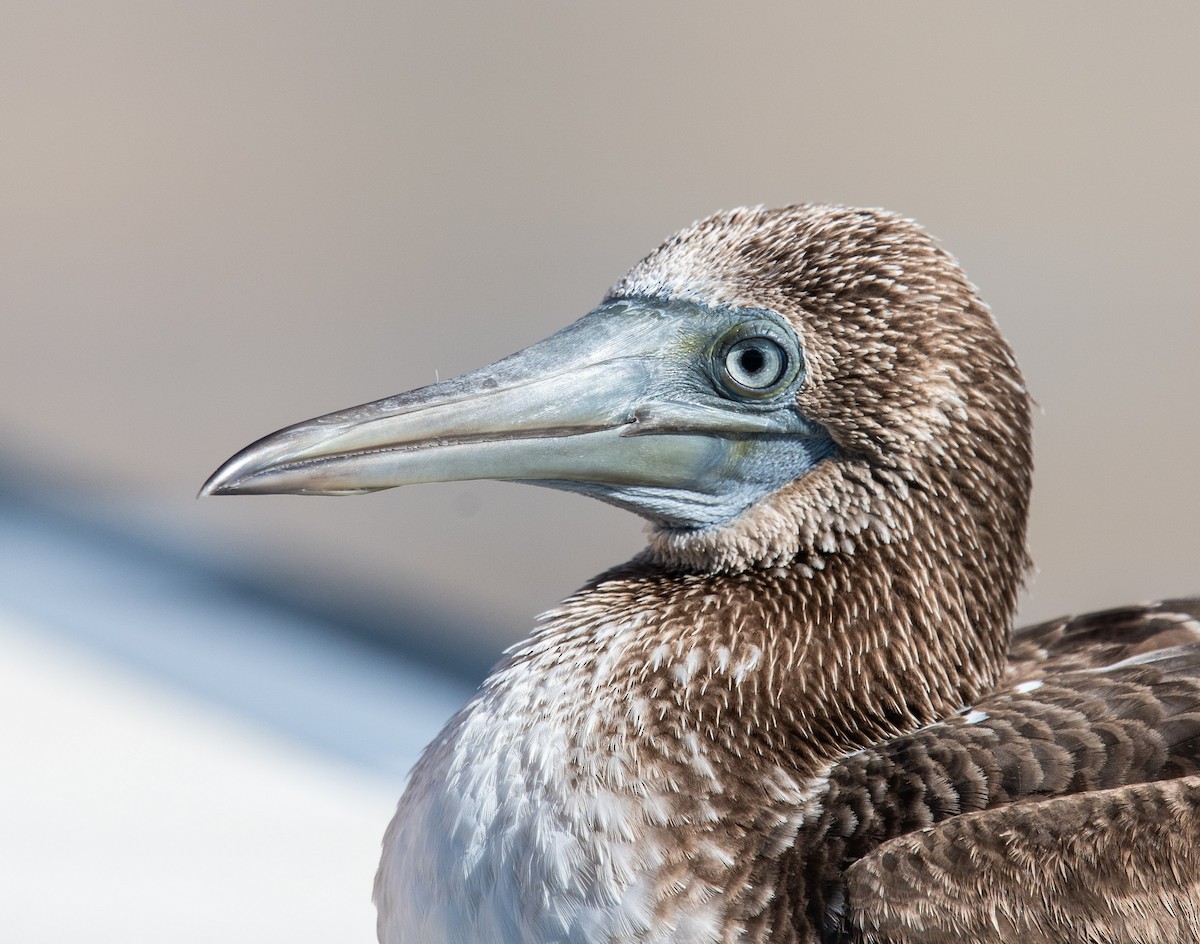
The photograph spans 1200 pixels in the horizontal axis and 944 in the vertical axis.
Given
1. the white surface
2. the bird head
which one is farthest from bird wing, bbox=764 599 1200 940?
the white surface

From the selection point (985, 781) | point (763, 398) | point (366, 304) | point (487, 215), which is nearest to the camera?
point (985, 781)

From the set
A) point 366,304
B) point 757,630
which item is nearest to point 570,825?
point 757,630

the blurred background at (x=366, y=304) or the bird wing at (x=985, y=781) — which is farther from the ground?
the blurred background at (x=366, y=304)

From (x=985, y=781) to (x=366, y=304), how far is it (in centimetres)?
331

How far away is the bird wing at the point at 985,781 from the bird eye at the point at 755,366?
0.58 metres

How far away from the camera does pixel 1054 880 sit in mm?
1791

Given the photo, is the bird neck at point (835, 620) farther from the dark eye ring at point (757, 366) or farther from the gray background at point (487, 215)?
the gray background at point (487, 215)

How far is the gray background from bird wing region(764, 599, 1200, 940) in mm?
2262

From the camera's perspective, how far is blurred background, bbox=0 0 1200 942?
3977 mm

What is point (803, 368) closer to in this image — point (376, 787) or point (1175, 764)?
point (1175, 764)

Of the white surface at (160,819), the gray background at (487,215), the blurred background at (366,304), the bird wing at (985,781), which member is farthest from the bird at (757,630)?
the gray background at (487,215)

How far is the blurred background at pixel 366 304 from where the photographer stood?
3.98 meters

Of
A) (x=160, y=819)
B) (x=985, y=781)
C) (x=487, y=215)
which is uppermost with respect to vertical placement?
(x=487, y=215)

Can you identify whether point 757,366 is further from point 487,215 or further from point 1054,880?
point 487,215
